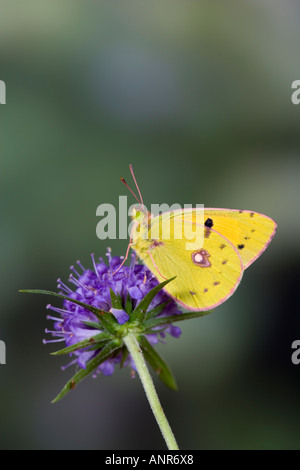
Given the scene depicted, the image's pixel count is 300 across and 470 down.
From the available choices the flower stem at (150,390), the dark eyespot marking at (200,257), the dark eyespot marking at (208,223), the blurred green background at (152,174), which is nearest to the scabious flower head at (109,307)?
the flower stem at (150,390)

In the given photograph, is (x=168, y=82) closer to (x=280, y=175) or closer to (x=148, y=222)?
(x=280, y=175)

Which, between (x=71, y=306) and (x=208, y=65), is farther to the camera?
(x=208, y=65)

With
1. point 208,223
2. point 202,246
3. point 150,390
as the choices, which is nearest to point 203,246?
point 202,246

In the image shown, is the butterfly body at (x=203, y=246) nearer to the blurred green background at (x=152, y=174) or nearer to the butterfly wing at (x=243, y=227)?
the butterfly wing at (x=243, y=227)

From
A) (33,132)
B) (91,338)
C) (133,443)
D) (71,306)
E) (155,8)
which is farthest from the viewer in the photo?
(155,8)

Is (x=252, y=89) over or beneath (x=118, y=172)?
over

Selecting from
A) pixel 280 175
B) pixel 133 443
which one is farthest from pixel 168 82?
pixel 133 443
